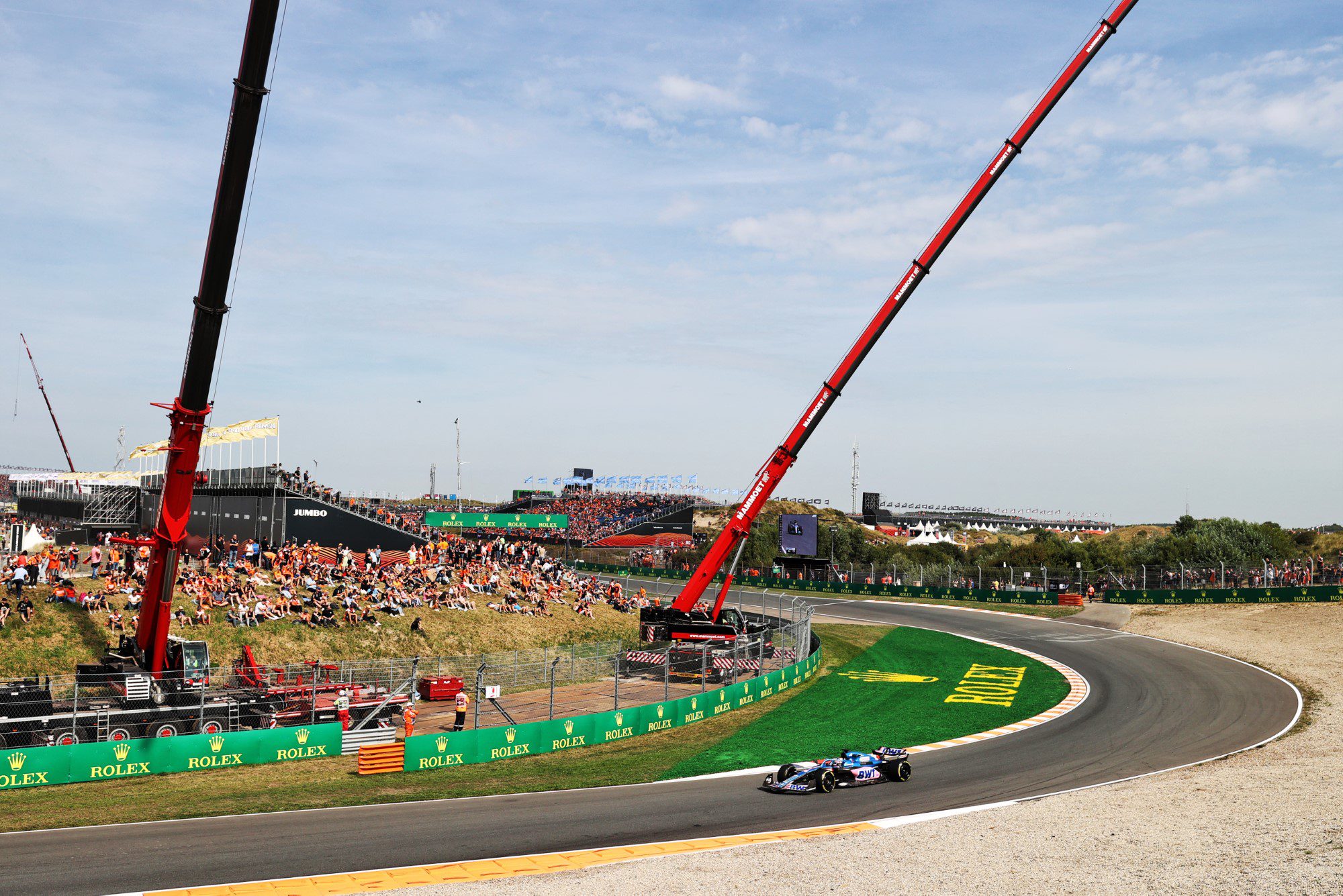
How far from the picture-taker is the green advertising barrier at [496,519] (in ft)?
253

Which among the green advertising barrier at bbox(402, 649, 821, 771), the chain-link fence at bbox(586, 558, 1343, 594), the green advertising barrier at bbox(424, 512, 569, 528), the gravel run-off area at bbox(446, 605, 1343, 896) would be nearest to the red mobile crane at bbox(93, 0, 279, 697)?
the green advertising barrier at bbox(402, 649, 821, 771)

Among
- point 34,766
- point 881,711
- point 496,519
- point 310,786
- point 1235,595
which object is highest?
point 496,519

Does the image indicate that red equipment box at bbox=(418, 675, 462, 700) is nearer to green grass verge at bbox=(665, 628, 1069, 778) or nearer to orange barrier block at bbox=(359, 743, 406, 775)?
orange barrier block at bbox=(359, 743, 406, 775)

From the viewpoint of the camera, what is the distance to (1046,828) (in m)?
16.2

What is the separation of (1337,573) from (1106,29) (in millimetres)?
39625

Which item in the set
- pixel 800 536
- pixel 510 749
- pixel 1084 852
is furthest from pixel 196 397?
pixel 800 536

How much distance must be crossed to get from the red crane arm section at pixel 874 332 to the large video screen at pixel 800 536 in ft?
111

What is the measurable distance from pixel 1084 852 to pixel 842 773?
6.04 m

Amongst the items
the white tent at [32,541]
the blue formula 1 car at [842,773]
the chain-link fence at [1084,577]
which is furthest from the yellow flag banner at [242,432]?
the blue formula 1 car at [842,773]

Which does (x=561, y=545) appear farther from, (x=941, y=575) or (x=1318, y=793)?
(x=1318, y=793)

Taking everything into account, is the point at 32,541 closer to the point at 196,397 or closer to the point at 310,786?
the point at 196,397

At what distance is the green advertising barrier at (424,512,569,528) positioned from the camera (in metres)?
77.2

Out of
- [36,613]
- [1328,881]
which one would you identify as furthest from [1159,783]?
[36,613]

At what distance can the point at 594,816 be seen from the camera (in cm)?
1798
